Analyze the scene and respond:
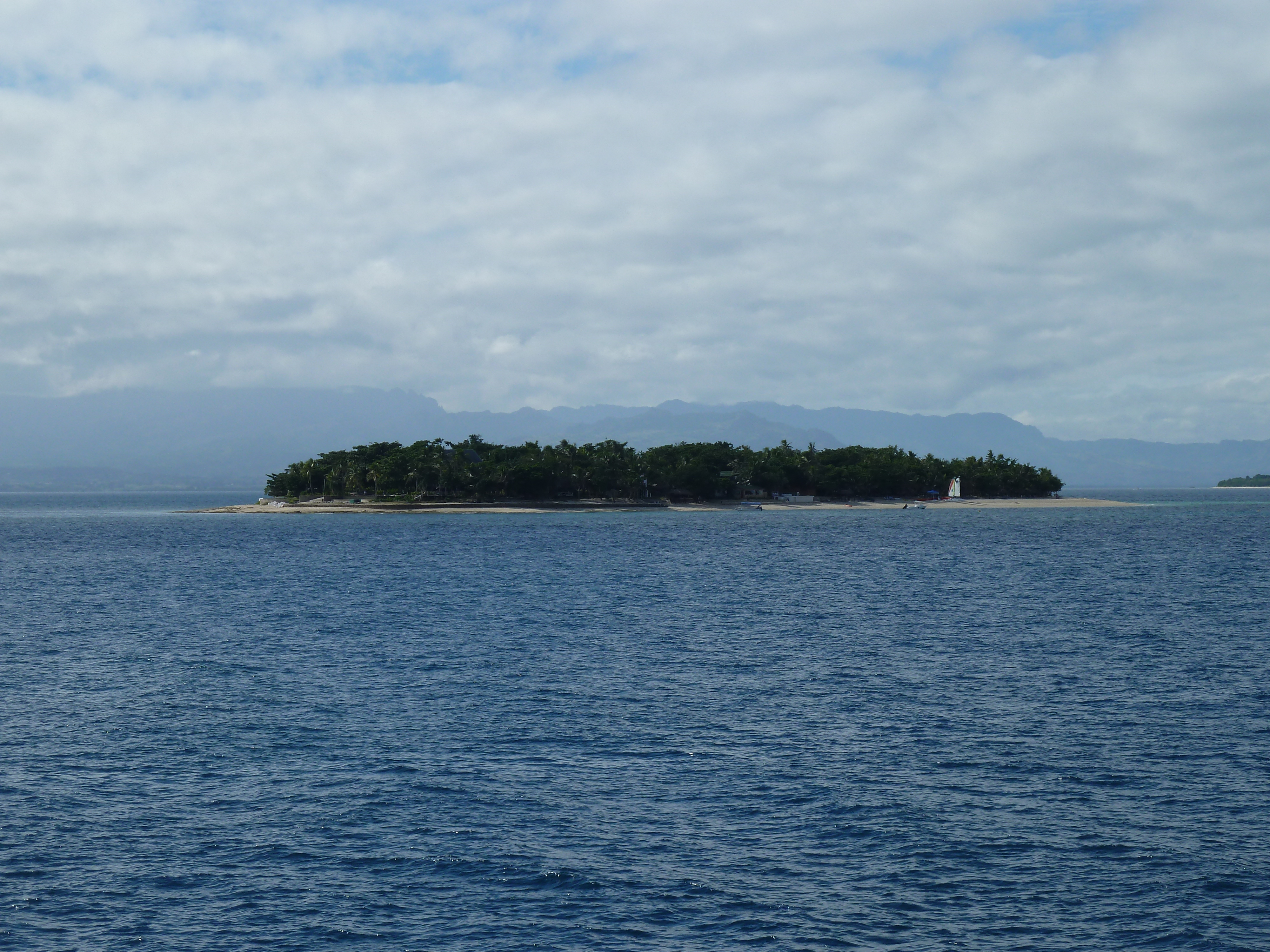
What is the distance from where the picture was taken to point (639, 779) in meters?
28.9

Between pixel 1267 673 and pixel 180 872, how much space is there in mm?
42292

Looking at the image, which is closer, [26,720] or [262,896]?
[262,896]

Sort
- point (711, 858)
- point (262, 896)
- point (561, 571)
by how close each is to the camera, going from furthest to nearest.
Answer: point (561, 571), point (711, 858), point (262, 896)

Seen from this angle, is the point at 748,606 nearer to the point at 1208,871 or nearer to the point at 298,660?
the point at 298,660

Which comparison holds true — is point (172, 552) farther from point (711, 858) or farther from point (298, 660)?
point (711, 858)

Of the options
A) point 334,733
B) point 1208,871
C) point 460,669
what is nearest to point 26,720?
point 334,733

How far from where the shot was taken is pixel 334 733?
34250mm

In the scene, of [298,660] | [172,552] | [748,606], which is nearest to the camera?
[298,660]

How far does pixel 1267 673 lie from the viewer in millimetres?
43500

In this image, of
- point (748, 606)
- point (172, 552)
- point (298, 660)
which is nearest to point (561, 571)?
point (748, 606)

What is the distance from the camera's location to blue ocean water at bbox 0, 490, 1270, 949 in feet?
67.4

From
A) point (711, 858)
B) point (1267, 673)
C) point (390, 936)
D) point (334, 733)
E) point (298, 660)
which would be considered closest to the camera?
point (390, 936)

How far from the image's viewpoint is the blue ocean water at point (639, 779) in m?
20.5

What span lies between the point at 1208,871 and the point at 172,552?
125496mm
